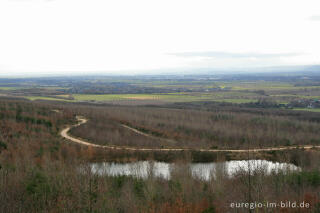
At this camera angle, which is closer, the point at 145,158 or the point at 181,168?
the point at 181,168

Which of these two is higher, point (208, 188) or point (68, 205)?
point (68, 205)

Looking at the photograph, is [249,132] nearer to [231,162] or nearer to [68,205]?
[231,162]

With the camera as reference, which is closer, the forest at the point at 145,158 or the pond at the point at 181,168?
the forest at the point at 145,158

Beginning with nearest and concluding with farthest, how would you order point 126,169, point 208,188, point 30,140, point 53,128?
1. point 208,188
2. point 126,169
3. point 30,140
4. point 53,128

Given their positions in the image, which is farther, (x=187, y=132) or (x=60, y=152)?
(x=187, y=132)

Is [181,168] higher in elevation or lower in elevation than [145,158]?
higher

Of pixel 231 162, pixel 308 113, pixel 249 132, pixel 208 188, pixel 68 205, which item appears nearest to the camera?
pixel 68 205

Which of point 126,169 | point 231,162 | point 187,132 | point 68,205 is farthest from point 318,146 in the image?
point 68,205

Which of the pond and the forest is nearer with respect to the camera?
the forest
